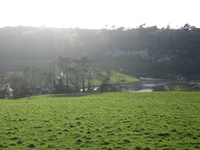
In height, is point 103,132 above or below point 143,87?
above

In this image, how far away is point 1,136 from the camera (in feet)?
71.9

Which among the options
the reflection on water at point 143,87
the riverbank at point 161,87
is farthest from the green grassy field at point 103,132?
the reflection on water at point 143,87

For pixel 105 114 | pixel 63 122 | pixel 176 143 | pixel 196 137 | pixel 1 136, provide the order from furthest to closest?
1. pixel 105 114
2. pixel 63 122
3. pixel 1 136
4. pixel 196 137
5. pixel 176 143

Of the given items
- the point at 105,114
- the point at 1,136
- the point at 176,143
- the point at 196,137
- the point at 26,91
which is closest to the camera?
the point at 176,143

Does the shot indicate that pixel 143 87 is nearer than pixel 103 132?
No

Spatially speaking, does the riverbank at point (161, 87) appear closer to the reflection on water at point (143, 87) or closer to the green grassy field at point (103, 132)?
the reflection on water at point (143, 87)

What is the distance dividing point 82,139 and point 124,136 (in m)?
4.15

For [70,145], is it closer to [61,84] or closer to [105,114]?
[105,114]

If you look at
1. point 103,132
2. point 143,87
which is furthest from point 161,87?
point 103,132

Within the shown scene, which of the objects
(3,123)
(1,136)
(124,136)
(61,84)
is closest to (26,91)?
(61,84)

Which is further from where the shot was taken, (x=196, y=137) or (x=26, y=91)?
(x=26, y=91)

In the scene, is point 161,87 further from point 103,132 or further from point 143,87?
point 103,132

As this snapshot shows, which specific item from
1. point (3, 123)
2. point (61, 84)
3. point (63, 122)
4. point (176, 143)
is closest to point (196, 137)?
point (176, 143)

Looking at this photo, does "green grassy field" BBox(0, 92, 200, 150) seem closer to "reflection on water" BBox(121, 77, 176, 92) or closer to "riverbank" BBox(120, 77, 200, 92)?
"riverbank" BBox(120, 77, 200, 92)
